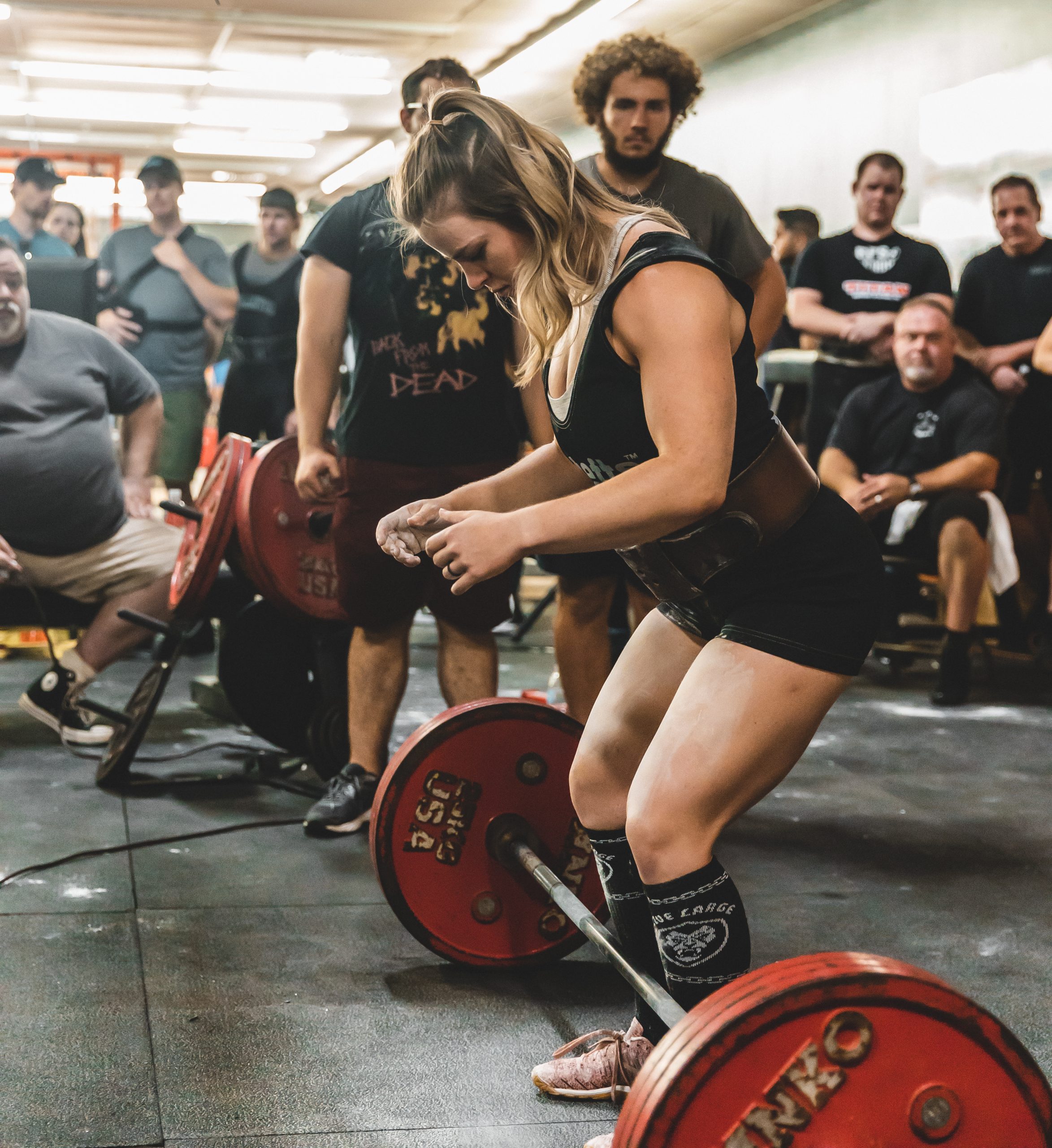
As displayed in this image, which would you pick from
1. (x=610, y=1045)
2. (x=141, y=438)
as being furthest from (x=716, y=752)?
(x=141, y=438)

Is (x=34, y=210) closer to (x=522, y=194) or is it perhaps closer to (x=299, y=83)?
(x=522, y=194)

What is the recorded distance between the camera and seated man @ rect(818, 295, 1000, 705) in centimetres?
402

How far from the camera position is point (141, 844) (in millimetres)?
2520

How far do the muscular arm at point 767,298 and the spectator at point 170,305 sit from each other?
3.09m

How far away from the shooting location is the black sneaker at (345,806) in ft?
8.50

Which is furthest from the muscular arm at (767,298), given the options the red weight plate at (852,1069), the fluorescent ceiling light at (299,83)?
the fluorescent ceiling light at (299,83)

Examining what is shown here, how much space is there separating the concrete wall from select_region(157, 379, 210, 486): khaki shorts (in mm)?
3609

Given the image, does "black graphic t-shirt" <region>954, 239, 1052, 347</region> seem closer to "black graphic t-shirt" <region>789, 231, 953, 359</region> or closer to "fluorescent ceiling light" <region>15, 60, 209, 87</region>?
"black graphic t-shirt" <region>789, 231, 953, 359</region>

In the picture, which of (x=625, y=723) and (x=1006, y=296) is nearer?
(x=625, y=723)

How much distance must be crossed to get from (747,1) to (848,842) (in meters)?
6.20

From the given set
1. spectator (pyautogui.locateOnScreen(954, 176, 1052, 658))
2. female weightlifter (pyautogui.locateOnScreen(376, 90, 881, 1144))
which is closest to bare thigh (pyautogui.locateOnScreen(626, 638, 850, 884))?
female weightlifter (pyautogui.locateOnScreen(376, 90, 881, 1144))

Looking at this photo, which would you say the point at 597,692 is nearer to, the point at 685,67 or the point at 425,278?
the point at 425,278

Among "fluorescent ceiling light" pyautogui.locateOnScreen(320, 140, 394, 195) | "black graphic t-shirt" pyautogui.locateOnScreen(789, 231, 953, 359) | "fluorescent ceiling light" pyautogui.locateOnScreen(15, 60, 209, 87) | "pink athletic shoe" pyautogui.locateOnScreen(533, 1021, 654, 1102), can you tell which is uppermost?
"fluorescent ceiling light" pyautogui.locateOnScreen(15, 60, 209, 87)

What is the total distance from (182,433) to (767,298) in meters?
3.21
